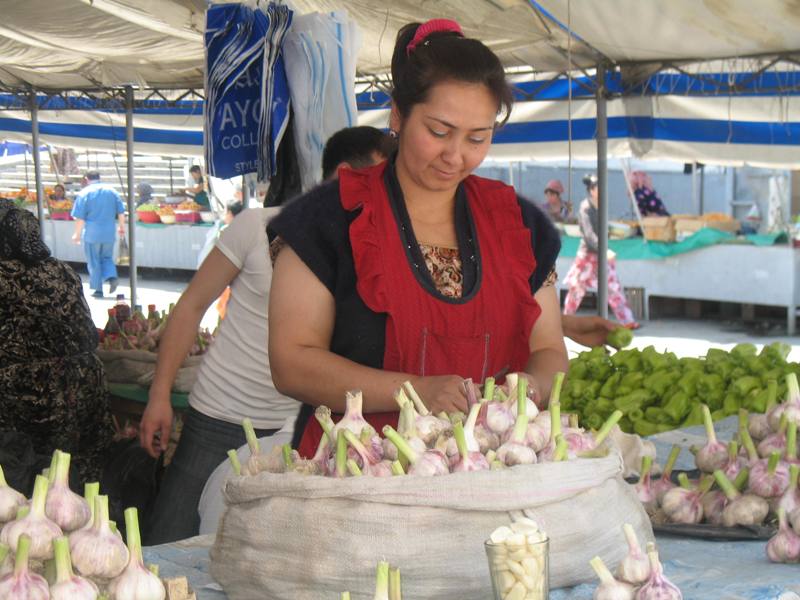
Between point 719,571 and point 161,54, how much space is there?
278 inches

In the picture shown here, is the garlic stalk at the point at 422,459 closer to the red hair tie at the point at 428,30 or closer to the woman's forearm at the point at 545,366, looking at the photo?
the woman's forearm at the point at 545,366

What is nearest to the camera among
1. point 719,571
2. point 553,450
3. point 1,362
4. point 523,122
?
point 553,450

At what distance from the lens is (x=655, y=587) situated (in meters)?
1.42

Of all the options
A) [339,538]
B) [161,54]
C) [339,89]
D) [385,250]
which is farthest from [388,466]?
[161,54]

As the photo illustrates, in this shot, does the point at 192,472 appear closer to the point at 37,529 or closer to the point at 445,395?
the point at 445,395

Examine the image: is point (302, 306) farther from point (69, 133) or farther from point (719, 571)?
point (69, 133)

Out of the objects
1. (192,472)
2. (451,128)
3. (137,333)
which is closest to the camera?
(451,128)

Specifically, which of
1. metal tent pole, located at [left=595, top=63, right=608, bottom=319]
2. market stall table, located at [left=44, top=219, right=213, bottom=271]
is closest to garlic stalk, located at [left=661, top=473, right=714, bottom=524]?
metal tent pole, located at [left=595, top=63, right=608, bottom=319]

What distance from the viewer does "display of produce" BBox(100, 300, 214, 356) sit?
519cm

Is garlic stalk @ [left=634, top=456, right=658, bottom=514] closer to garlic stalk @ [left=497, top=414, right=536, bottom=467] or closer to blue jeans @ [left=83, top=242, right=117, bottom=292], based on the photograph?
garlic stalk @ [left=497, top=414, right=536, bottom=467]

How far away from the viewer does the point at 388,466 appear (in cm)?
162

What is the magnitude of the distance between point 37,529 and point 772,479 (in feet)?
4.43

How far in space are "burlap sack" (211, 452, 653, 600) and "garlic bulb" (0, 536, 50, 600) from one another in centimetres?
44

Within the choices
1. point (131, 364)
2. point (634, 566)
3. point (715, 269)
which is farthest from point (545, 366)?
point (715, 269)
